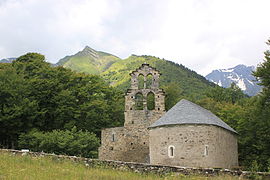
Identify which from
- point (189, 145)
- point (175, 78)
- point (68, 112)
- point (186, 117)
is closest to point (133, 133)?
point (186, 117)

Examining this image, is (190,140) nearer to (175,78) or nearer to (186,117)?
(186,117)

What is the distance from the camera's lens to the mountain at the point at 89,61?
154 metres

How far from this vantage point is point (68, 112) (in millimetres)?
32188

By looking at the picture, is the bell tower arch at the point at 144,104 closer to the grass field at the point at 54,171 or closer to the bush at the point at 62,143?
the bush at the point at 62,143

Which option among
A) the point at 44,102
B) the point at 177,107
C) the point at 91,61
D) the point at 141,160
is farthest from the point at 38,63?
the point at 91,61

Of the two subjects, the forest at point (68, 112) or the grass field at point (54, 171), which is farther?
the forest at point (68, 112)

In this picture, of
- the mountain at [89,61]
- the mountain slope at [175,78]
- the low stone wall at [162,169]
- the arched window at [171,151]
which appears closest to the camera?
the low stone wall at [162,169]

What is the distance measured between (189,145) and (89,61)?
490ft

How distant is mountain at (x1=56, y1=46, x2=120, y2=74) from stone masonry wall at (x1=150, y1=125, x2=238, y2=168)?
128986mm

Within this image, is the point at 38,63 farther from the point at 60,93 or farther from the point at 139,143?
the point at 139,143

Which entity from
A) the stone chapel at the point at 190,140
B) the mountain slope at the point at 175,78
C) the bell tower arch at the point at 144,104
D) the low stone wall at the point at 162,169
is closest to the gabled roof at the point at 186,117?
the stone chapel at the point at 190,140

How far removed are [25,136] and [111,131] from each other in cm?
664

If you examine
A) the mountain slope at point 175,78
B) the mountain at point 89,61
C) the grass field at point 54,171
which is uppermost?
the mountain at point 89,61

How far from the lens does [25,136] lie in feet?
92.0
